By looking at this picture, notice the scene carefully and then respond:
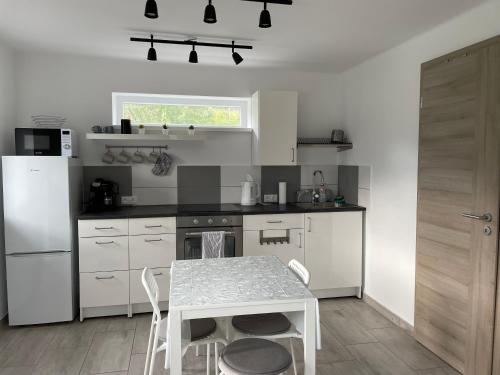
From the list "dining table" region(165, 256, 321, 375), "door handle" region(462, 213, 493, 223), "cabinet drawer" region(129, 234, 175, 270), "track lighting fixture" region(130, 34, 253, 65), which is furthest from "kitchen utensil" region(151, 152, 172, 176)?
"door handle" region(462, 213, 493, 223)

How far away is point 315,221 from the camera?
383 cm

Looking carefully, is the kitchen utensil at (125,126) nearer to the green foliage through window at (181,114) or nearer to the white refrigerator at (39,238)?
the green foliage through window at (181,114)

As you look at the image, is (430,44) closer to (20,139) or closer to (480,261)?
(480,261)

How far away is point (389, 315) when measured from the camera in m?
3.48

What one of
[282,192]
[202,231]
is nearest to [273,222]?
[282,192]

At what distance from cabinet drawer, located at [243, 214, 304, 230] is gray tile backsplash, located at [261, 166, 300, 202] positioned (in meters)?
0.60

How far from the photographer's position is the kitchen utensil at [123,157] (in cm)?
394

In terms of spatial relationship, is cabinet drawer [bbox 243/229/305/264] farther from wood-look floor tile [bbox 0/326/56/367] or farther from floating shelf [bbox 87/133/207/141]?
wood-look floor tile [bbox 0/326/56/367]

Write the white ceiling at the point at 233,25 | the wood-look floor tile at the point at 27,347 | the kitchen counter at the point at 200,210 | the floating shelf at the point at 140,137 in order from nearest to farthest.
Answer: the white ceiling at the point at 233,25 < the wood-look floor tile at the point at 27,347 < the kitchen counter at the point at 200,210 < the floating shelf at the point at 140,137

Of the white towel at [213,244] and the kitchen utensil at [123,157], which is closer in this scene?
the white towel at [213,244]

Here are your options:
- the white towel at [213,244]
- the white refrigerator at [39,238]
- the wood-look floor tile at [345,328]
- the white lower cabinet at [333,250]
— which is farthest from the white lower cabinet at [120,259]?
the wood-look floor tile at [345,328]

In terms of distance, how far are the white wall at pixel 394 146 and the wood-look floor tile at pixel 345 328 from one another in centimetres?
39

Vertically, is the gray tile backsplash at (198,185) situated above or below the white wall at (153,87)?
below

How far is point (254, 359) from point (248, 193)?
93.3 inches
